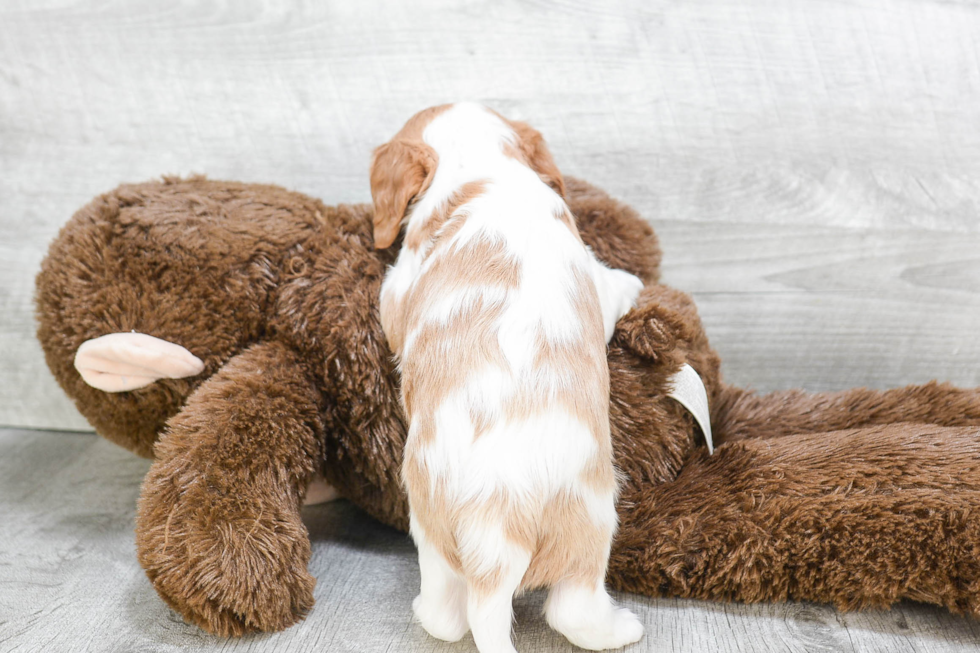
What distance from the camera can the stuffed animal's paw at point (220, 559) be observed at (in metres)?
1.07

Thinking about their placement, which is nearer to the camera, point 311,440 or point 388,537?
point 311,440

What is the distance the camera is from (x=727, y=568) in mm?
1159

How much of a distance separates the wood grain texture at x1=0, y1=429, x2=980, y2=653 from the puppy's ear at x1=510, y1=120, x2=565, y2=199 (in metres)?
Result: 0.67

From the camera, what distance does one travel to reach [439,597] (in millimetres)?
1057

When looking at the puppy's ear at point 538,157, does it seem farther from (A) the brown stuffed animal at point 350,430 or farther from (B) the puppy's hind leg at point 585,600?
(B) the puppy's hind leg at point 585,600

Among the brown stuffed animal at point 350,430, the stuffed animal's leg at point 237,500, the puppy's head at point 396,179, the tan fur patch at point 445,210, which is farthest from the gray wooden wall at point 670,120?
the stuffed animal's leg at point 237,500

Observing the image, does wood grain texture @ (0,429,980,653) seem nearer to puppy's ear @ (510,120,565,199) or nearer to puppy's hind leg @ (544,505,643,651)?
puppy's hind leg @ (544,505,643,651)

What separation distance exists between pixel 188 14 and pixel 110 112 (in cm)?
29

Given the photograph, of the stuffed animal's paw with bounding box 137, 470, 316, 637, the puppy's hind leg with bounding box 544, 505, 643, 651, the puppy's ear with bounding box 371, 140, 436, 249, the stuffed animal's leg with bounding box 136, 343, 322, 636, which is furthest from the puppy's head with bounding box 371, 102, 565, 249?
the puppy's hind leg with bounding box 544, 505, 643, 651

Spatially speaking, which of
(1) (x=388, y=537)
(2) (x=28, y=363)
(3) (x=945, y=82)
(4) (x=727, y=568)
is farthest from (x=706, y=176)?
(2) (x=28, y=363)

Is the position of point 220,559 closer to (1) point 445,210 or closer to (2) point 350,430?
(2) point 350,430

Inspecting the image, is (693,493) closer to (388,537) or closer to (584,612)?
(584,612)

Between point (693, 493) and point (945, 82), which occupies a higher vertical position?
point (945, 82)

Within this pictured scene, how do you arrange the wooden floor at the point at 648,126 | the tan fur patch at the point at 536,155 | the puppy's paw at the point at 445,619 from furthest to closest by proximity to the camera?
the wooden floor at the point at 648,126, the tan fur patch at the point at 536,155, the puppy's paw at the point at 445,619
